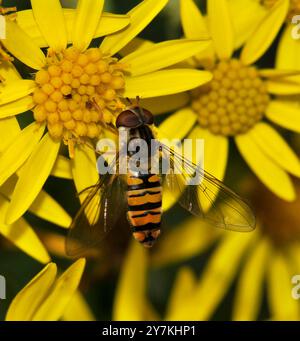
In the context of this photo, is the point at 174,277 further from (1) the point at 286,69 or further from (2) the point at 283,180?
(1) the point at 286,69

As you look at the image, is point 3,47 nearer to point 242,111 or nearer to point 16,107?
point 16,107

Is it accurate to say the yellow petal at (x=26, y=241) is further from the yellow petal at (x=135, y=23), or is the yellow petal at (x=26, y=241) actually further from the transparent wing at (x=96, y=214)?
the yellow petal at (x=135, y=23)

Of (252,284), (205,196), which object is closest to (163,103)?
(205,196)

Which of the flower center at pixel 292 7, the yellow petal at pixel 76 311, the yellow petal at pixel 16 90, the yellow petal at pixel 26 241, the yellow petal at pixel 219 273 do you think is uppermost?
the flower center at pixel 292 7

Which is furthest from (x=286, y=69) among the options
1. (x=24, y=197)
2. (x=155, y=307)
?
(x=155, y=307)

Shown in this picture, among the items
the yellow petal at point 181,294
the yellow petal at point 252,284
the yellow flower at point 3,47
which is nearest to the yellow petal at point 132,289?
the yellow petal at point 181,294

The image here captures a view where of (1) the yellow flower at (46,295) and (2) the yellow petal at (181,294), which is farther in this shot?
(2) the yellow petal at (181,294)
